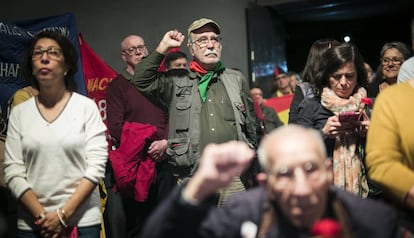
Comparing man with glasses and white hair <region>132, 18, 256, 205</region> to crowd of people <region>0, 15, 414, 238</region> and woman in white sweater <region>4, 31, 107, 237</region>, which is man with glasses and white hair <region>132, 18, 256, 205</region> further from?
woman in white sweater <region>4, 31, 107, 237</region>

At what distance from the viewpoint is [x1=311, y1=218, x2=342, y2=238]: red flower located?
51.2 inches

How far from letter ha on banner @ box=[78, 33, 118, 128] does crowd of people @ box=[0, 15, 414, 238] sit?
253mm

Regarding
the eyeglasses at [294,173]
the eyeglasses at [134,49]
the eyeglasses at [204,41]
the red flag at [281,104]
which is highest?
the eyeglasses at [204,41]

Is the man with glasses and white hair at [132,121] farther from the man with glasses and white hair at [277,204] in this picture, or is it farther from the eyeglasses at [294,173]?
the eyeglasses at [294,173]

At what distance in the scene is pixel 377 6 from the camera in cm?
612

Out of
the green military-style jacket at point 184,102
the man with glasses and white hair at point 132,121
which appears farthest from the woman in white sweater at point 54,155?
the man with glasses and white hair at point 132,121

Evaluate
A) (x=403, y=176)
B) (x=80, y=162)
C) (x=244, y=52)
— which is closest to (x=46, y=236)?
(x=80, y=162)

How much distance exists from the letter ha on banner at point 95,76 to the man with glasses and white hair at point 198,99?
93 cm

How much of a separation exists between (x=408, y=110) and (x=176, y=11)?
3.22m

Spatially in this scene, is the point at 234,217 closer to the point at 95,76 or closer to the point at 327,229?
the point at 327,229

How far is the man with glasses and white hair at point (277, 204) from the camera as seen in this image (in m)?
1.38

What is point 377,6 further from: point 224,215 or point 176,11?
point 224,215

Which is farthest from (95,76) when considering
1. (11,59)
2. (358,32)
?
(358,32)

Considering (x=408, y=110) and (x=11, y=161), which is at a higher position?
(x=408, y=110)
